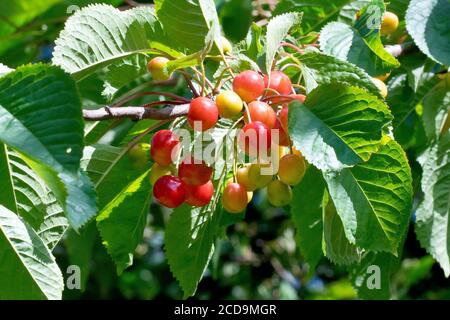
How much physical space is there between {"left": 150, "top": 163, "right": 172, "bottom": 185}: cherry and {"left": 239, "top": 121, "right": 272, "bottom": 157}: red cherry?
8.2 inches

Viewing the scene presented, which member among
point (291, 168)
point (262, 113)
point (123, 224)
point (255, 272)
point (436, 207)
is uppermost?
point (262, 113)

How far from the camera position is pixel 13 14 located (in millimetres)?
1893

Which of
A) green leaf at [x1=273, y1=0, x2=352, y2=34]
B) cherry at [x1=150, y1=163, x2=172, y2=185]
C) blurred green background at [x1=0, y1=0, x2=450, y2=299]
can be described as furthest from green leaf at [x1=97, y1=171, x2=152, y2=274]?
blurred green background at [x1=0, y1=0, x2=450, y2=299]

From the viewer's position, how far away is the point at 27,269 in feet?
4.05

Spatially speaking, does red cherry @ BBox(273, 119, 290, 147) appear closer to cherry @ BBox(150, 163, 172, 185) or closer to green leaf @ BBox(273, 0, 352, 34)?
cherry @ BBox(150, 163, 172, 185)

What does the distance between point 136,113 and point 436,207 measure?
2.50 feet

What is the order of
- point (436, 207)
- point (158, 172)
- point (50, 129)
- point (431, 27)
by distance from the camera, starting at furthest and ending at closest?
point (436, 207)
point (431, 27)
point (158, 172)
point (50, 129)

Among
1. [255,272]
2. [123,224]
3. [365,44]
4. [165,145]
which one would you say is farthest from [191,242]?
[255,272]

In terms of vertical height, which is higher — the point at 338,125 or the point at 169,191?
the point at 338,125

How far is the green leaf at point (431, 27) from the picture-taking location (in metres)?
1.47

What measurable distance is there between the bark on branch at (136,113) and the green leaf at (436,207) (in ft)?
2.09

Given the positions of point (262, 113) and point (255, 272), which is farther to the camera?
point (255, 272)

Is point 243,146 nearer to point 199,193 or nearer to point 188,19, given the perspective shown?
point 199,193

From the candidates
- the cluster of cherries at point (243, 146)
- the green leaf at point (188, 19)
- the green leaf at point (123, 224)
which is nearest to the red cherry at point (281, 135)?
the cluster of cherries at point (243, 146)
